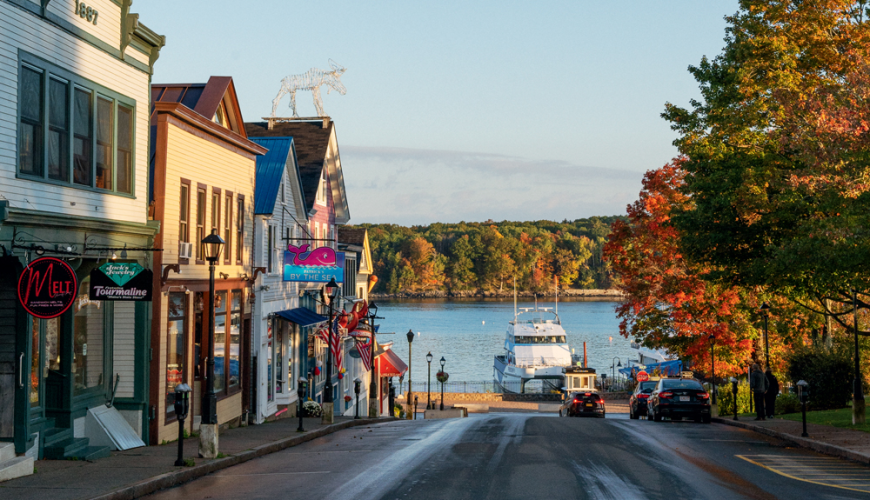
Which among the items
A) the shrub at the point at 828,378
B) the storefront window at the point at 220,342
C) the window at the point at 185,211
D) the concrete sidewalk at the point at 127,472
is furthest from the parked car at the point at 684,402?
the window at the point at 185,211

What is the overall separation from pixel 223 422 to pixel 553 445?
9489 mm

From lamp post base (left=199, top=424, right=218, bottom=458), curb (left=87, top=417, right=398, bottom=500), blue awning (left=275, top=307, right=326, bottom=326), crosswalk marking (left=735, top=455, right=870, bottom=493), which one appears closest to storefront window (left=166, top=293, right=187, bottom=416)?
curb (left=87, top=417, right=398, bottom=500)

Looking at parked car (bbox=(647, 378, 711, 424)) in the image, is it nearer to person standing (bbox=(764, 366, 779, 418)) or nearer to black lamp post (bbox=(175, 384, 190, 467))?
person standing (bbox=(764, 366, 779, 418))

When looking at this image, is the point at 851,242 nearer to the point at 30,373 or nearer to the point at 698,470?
the point at 698,470

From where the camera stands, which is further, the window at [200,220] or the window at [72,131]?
the window at [200,220]

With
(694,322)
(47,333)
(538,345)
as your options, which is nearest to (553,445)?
(47,333)

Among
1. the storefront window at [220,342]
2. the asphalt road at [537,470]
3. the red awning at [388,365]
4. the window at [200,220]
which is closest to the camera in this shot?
the asphalt road at [537,470]

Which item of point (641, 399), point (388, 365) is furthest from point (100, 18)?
point (388, 365)

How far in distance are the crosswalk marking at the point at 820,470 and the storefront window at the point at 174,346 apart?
12.7 m

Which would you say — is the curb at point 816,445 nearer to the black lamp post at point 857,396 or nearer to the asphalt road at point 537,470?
the asphalt road at point 537,470

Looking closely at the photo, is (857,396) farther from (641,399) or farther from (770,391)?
(641,399)

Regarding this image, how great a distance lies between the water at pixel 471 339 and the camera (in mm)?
102312

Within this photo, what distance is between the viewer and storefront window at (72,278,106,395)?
53.2 feet

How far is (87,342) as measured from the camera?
16703 mm
